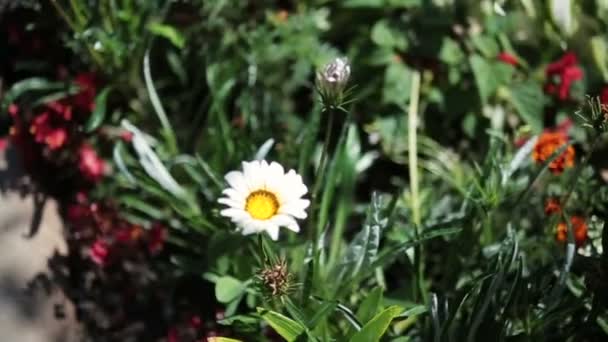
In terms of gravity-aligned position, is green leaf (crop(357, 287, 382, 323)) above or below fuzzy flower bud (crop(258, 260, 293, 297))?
below

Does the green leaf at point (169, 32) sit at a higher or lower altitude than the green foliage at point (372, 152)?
higher

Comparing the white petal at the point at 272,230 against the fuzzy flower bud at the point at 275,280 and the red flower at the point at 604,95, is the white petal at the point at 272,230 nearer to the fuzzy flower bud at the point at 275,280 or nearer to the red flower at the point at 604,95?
the fuzzy flower bud at the point at 275,280

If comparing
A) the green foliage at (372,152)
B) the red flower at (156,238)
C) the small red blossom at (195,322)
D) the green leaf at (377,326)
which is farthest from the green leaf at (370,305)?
the red flower at (156,238)

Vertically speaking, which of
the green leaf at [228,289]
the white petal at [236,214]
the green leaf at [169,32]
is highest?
the green leaf at [169,32]

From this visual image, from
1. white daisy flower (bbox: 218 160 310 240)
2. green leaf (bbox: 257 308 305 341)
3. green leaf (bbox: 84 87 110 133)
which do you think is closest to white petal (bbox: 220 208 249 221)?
white daisy flower (bbox: 218 160 310 240)

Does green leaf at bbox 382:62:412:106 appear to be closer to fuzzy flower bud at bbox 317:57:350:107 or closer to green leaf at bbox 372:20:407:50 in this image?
green leaf at bbox 372:20:407:50

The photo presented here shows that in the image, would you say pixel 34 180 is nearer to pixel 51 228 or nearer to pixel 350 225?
pixel 51 228
